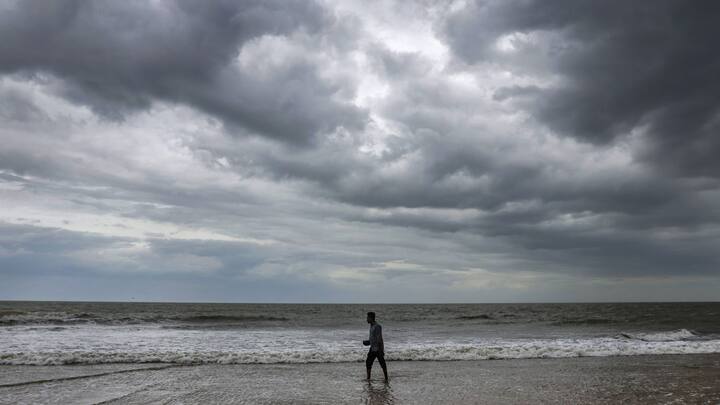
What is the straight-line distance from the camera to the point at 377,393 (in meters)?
11.8

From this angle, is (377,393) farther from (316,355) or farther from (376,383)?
(316,355)

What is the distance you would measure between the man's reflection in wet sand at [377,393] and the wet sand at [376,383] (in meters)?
0.02

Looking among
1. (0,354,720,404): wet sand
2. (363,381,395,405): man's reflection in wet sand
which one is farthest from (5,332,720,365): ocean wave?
(363,381,395,405): man's reflection in wet sand

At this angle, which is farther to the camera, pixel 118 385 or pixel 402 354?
pixel 402 354

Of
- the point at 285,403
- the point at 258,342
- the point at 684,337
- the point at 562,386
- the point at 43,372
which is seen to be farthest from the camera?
the point at 684,337

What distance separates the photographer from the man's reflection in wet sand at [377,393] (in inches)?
428

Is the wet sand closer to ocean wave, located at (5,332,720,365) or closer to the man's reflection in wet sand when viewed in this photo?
the man's reflection in wet sand

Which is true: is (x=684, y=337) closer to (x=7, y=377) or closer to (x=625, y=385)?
(x=625, y=385)

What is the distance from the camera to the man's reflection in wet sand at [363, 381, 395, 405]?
10.9m

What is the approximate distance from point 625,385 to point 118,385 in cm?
1395

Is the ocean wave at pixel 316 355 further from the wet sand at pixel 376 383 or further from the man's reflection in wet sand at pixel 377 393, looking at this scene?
the man's reflection in wet sand at pixel 377 393

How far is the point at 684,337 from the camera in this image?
30422 mm

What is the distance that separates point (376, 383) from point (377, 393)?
1403 millimetres

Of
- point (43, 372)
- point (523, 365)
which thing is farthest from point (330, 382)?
point (43, 372)
